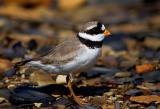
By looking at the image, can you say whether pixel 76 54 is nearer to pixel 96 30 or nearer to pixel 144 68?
pixel 96 30

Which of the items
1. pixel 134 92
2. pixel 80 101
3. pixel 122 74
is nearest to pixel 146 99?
pixel 134 92

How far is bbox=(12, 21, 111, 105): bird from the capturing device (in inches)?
296

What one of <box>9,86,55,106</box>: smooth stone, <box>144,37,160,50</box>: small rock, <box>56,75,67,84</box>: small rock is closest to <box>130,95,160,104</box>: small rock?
<box>9,86,55,106</box>: smooth stone

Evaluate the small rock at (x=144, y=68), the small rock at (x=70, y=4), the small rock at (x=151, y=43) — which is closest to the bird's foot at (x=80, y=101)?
the small rock at (x=144, y=68)

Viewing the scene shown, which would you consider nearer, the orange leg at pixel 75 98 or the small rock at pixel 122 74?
the orange leg at pixel 75 98

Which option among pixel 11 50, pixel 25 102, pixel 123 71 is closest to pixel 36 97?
pixel 25 102

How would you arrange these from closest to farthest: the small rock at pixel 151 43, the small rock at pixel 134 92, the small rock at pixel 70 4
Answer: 1. the small rock at pixel 134 92
2. the small rock at pixel 151 43
3. the small rock at pixel 70 4

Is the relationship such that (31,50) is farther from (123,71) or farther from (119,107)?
(119,107)

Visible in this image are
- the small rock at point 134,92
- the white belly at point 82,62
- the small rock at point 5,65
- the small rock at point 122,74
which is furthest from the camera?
the small rock at point 5,65

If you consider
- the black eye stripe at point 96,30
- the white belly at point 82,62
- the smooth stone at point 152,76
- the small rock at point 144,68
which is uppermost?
the black eye stripe at point 96,30

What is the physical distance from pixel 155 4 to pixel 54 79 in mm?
10653

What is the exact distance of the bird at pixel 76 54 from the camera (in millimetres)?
7515

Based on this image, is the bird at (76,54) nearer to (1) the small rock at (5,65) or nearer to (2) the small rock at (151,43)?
(1) the small rock at (5,65)

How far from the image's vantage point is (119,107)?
7500 mm
